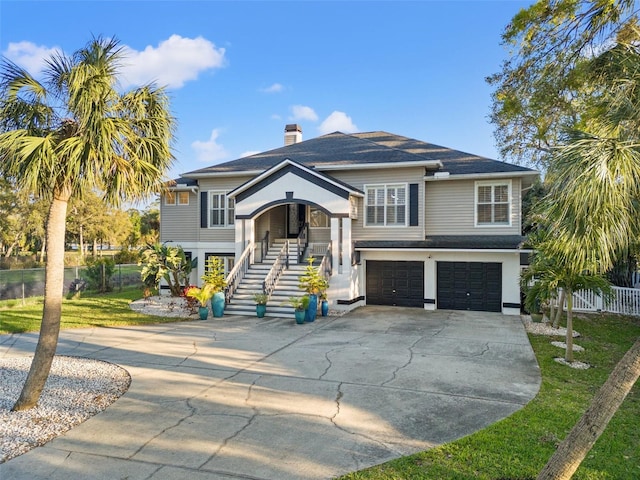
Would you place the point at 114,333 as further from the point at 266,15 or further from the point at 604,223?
the point at 604,223

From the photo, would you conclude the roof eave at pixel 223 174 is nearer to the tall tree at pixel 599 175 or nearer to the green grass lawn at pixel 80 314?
the green grass lawn at pixel 80 314

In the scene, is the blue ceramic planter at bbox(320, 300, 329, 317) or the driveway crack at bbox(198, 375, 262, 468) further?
the blue ceramic planter at bbox(320, 300, 329, 317)

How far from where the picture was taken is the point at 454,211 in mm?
16266

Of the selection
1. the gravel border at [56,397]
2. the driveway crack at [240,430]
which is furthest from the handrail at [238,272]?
the driveway crack at [240,430]

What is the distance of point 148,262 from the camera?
16891mm

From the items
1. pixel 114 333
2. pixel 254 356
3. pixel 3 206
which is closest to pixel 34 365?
pixel 254 356

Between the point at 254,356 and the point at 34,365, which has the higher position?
the point at 34,365

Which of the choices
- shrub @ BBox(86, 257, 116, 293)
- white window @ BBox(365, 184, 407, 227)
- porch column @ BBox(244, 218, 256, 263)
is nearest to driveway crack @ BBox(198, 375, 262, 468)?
porch column @ BBox(244, 218, 256, 263)

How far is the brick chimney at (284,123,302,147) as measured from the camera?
22.8 meters

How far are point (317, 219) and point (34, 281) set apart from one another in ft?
49.8

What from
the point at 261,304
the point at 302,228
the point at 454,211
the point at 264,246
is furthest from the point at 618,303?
the point at 264,246

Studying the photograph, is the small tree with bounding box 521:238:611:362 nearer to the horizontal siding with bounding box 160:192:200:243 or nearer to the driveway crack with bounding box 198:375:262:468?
the driveway crack with bounding box 198:375:262:468

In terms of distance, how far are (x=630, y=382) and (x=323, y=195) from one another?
12906 millimetres

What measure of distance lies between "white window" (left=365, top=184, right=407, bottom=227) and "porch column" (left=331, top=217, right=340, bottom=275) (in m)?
1.73
